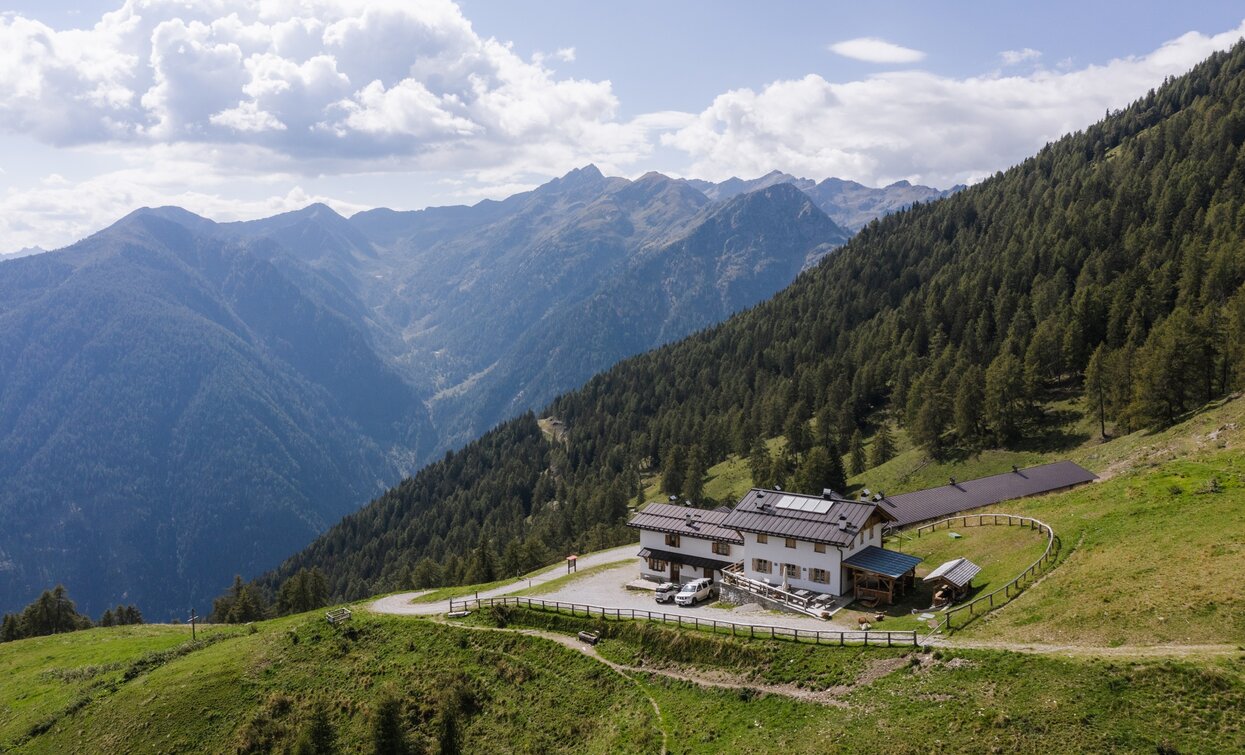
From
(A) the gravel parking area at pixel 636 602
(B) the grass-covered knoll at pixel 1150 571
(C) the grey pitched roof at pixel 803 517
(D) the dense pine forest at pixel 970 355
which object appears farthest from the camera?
(D) the dense pine forest at pixel 970 355

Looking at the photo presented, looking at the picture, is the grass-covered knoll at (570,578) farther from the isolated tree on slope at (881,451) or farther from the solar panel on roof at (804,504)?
the isolated tree on slope at (881,451)

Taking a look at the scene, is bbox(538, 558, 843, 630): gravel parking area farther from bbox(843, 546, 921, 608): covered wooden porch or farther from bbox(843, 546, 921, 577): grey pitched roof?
bbox(843, 546, 921, 577): grey pitched roof

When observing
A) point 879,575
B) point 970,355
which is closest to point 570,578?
point 879,575

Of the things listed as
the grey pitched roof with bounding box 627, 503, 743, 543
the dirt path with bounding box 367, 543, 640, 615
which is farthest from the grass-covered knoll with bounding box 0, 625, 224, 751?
the grey pitched roof with bounding box 627, 503, 743, 543

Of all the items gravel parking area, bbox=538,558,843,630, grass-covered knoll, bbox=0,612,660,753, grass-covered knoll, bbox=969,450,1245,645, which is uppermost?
grass-covered knoll, bbox=969,450,1245,645

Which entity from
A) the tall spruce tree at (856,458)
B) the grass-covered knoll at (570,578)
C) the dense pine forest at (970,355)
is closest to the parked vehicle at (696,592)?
the grass-covered knoll at (570,578)

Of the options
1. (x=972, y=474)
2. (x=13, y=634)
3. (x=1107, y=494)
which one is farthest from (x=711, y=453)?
(x=13, y=634)
